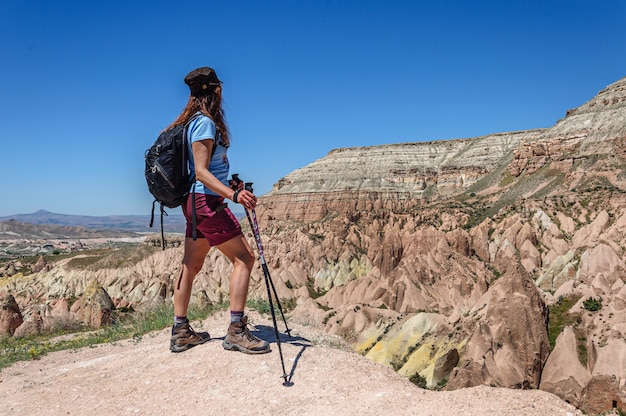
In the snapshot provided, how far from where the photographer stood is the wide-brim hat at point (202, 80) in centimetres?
679

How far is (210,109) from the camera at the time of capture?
6.83 metres

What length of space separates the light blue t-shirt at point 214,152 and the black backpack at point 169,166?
0.08 meters

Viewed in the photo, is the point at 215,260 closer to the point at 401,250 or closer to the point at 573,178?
the point at 401,250

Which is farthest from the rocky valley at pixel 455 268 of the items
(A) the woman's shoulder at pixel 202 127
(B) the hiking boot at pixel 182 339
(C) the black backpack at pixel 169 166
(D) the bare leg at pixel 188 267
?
(A) the woman's shoulder at pixel 202 127

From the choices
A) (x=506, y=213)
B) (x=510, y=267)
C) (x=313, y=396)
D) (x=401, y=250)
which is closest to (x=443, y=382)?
(x=510, y=267)

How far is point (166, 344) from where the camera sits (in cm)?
792

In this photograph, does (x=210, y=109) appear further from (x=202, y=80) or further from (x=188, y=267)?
(x=188, y=267)

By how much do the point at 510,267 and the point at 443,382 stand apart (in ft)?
12.9

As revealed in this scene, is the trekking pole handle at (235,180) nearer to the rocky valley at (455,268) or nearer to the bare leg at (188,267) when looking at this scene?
the bare leg at (188,267)

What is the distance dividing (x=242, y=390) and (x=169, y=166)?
2739 mm

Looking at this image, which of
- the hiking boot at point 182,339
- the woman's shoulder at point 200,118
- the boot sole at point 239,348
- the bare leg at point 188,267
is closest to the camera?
the woman's shoulder at point 200,118

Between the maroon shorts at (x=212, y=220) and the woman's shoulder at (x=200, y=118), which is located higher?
the woman's shoulder at (x=200, y=118)

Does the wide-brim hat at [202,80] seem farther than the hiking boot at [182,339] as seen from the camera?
No

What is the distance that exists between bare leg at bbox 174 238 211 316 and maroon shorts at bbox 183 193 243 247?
29 centimetres
